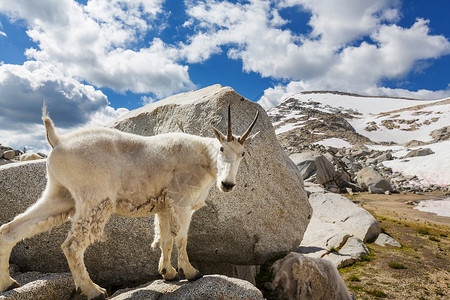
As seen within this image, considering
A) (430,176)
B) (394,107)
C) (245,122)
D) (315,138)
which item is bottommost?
(430,176)

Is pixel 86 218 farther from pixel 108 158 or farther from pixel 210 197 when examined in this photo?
pixel 210 197

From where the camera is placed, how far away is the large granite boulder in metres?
7.41

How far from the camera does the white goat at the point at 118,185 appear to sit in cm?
474

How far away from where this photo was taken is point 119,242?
7605 millimetres

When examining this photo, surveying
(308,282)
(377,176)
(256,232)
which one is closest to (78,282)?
(256,232)

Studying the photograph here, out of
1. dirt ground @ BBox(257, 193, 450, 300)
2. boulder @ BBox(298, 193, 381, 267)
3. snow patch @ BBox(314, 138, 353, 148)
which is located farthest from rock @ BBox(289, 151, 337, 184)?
snow patch @ BBox(314, 138, 353, 148)

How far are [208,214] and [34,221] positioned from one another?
168 inches

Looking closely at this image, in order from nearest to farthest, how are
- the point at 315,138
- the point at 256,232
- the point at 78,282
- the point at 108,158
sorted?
the point at 78,282 < the point at 108,158 < the point at 256,232 < the point at 315,138

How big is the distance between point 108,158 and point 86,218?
1052 mm

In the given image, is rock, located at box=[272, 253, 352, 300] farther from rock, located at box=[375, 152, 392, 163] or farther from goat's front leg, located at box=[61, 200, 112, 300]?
rock, located at box=[375, 152, 392, 163]

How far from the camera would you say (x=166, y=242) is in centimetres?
560

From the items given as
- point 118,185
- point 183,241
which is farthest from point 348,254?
point 118,185

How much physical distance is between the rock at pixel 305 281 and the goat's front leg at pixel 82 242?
5195 mm

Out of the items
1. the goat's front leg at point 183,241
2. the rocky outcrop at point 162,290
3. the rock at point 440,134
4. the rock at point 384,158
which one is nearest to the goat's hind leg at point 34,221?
the rocky outcrop at point 162,290
